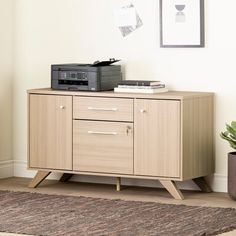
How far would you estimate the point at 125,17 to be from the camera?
6406mm

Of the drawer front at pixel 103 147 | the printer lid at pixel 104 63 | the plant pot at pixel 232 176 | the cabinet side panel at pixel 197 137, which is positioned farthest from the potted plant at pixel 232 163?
the printer lid at pixel 104 63

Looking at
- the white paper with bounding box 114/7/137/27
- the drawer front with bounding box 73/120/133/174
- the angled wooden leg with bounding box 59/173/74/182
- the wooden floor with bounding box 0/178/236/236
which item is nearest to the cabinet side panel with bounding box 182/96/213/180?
the wooden floor with bounding box 0/178/236/236

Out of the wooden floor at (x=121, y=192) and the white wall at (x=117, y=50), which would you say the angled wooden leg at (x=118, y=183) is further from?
the white wall at (x=117, y=50)

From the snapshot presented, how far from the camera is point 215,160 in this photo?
6242mm

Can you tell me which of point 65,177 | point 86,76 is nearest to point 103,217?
point 86,76

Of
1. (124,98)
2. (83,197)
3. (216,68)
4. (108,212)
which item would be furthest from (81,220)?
(216,68)

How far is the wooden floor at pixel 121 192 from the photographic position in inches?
232

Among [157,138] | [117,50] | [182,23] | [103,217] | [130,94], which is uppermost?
[182,23]

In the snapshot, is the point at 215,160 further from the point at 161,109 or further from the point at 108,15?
the point at 108,15

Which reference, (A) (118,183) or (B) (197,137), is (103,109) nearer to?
(A) (118,183)

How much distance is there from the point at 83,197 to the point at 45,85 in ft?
3.76

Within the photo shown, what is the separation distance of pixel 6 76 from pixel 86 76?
2.93ft

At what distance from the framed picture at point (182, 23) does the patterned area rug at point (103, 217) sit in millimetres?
1187

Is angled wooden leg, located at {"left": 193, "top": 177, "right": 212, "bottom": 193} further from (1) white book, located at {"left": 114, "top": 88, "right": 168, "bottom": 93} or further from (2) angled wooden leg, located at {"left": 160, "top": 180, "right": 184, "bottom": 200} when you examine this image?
(1) white book, located at {"left": 114, "top": 88, "right": 168, "bottom": 93}
